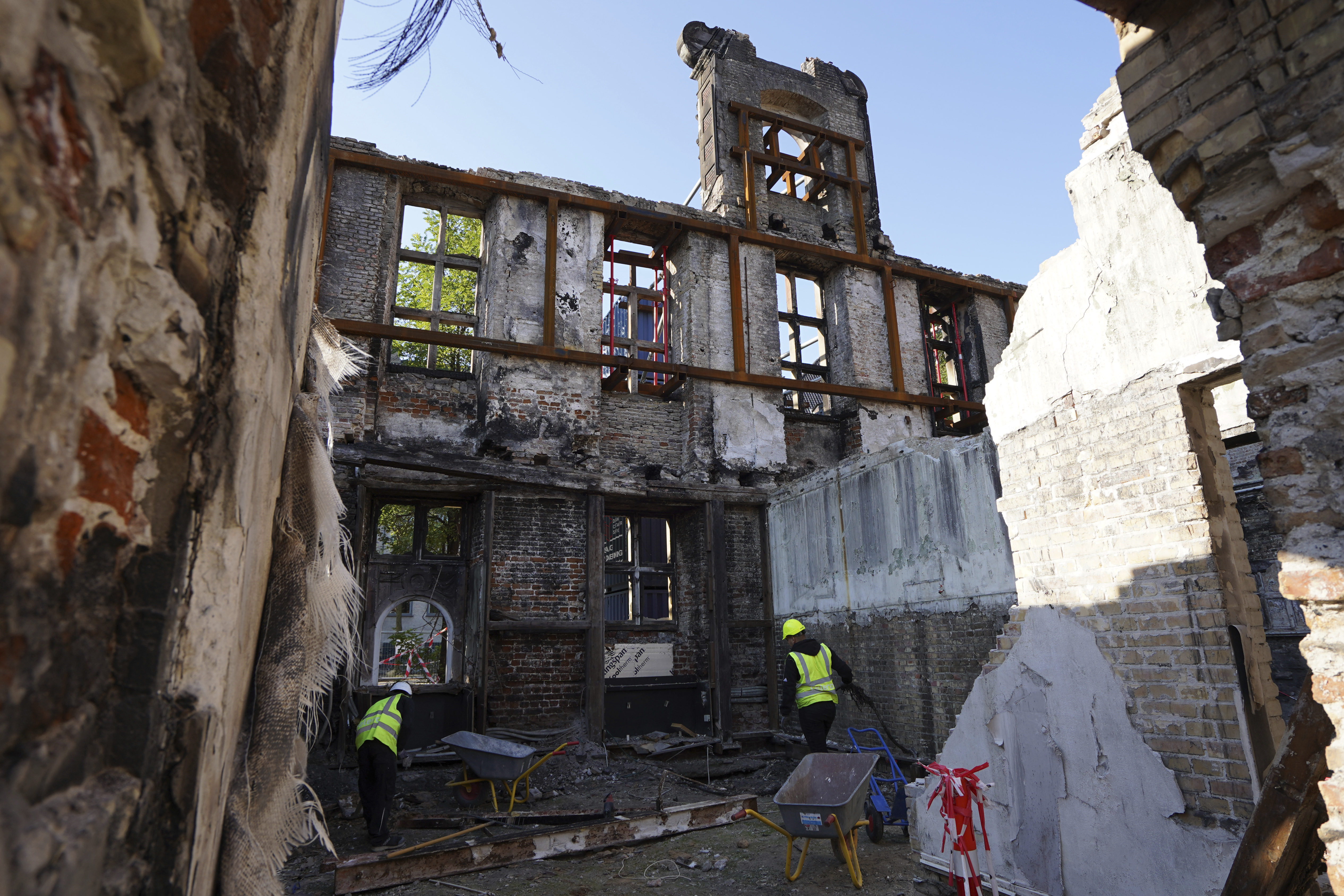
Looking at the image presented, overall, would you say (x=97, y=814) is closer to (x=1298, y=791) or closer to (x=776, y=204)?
(x=1298, y=791)

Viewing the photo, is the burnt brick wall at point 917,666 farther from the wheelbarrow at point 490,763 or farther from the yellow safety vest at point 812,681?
the wheelbarrow at point 490,763

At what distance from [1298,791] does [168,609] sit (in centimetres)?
338

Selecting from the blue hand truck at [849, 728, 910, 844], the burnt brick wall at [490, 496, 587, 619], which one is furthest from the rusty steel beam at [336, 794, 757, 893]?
the burnt brick wall at [490, 496, 587, 619]

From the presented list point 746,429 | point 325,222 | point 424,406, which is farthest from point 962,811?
point 325,222

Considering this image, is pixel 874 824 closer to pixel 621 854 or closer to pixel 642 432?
pixel 621 854

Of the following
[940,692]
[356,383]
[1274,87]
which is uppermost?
[356,383]

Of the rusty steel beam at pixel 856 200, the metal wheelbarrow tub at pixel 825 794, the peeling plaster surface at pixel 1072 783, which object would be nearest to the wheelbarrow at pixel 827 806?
the metal wheelbarrow tub at pixel 825 794

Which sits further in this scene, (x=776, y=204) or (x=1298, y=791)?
(x=776, y=204)

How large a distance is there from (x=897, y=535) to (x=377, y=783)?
5531 mm

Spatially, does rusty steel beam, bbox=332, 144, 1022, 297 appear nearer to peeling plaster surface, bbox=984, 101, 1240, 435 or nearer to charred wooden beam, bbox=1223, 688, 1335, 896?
peeling plaster surface, bbox=984, 101, 1240, 435

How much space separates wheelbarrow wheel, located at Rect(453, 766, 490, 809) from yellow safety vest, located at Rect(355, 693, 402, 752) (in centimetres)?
112

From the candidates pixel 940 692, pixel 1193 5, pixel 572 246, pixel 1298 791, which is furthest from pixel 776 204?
pixel 1298 791

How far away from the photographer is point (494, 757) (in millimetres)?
6820

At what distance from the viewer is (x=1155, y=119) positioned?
284 cm
